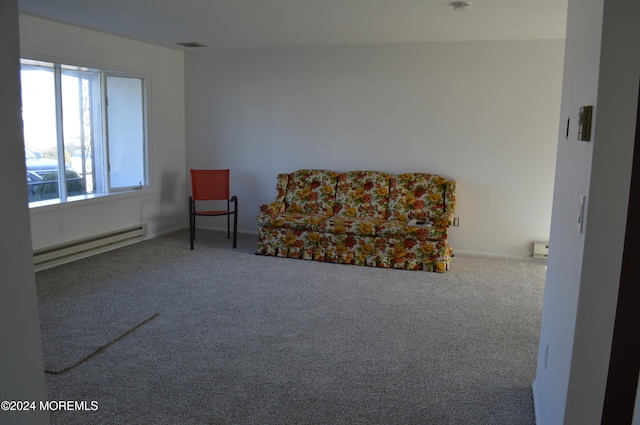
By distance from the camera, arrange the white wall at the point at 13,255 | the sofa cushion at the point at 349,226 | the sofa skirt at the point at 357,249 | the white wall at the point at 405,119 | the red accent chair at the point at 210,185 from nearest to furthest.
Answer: the white wall at the point at 13,255, the sofa skirt at the point at 357,249, the sofa cushion at the point at 349,226, the white wall at the point at 405,119, the red accent chair at the point at 210,185

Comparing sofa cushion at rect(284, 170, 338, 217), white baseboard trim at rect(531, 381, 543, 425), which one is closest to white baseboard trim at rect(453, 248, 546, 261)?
sofa cushion at rect(284, 170, 338, 217)

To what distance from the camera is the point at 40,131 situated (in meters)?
5.12

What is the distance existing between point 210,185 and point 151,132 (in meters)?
1.04

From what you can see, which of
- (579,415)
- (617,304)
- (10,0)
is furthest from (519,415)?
(10,0)

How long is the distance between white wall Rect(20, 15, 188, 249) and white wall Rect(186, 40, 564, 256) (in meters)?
0.36

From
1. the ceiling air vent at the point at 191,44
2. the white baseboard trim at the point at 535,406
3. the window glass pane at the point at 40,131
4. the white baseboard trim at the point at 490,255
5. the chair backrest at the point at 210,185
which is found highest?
the ceiling air vent at the point at 191,44

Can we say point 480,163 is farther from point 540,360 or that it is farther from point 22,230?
point 22,230

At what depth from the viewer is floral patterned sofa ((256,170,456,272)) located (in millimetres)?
5262

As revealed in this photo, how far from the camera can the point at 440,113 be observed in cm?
585

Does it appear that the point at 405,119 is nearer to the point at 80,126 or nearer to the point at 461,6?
the point at 461,6

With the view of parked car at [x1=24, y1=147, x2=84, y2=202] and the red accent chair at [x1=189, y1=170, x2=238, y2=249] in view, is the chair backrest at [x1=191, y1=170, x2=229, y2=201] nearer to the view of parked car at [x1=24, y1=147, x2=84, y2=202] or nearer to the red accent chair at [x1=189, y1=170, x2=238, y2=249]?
the red accent chair at [x1=189, y1=170, x2=238, y2=249]

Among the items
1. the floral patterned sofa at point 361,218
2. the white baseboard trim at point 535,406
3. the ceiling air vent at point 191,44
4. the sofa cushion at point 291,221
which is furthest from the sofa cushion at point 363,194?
the white baseboard trim at point 535,406

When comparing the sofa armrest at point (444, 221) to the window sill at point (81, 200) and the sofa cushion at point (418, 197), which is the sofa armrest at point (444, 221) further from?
the window sill at point (81, 200)

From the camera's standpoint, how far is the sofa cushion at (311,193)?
608cm
